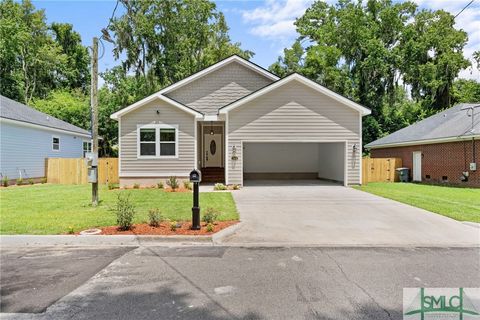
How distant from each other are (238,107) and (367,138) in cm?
2275

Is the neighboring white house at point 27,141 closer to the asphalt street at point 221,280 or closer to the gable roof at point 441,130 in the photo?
the asphalt street at point 221,280

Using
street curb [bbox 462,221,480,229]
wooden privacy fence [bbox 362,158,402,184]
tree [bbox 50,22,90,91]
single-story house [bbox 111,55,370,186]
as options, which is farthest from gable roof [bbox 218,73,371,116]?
tree [bbox 50,22,90,91]

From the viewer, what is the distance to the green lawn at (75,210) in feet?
25.2

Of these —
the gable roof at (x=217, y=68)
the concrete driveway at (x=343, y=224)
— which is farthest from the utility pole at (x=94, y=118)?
the gable roof at (x=217, y=68)

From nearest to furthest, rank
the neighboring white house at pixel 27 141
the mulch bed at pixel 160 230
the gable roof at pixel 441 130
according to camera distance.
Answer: the mulch bed at pixel 160 230
the neighboring white house at pixel 27 141
the gable roof at pixel 441 130

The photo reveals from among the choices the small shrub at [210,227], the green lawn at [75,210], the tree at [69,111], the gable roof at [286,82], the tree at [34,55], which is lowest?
the small shrub at [210,227]

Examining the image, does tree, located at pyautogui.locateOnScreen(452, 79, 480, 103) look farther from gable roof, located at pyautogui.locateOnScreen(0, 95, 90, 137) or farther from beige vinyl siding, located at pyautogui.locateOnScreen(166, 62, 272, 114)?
gable roof, located at pyautogui.locateOnScreen(0, 95, 90, 137)

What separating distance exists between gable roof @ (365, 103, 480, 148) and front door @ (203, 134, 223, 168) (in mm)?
12336

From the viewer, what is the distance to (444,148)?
19.6 metres

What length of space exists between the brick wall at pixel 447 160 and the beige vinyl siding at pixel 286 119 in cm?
701

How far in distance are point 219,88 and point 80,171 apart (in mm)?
9091

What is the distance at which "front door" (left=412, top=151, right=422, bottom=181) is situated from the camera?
2177 centimetres

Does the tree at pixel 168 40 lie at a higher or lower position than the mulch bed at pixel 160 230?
higher

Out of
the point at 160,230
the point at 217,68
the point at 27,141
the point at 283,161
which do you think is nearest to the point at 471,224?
the point at 160,230
